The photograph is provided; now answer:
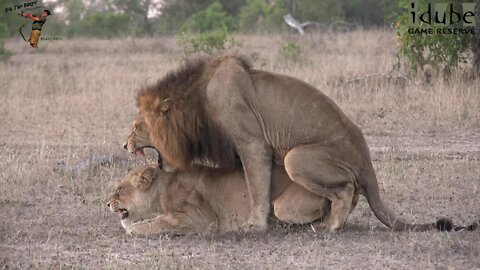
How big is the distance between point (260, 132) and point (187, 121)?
0.50 m

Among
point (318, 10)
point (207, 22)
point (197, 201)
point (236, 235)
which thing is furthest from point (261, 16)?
point (236, 235)

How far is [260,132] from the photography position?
21.0ft

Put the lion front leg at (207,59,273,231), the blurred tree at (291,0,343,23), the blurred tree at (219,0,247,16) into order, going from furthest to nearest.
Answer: the blurred tree at (219,0,247,16) → the blurred tree at (291,0,343,23) → the lion front leg at (207,59,273,231)

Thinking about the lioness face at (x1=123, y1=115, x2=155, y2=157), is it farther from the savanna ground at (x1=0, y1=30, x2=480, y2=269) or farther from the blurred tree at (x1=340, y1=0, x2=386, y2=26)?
the blurred tree at (x1=340, y1=0, x2=386, y2=26)

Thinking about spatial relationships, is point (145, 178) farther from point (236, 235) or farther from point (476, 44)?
point (476, 44)

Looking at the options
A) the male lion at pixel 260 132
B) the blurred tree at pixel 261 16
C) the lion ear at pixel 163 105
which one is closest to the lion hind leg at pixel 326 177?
the male lion at pixel 260 132

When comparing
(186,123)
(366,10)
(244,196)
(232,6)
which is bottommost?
(232,6)

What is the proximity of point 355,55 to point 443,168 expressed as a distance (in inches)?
360

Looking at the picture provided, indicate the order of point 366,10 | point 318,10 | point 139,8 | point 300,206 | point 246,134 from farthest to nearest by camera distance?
1. point 139,8
2. point 366,10
3. point 318,10
4. point 246,134
5. point 300,206

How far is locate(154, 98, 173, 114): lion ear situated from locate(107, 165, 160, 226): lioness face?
402mm

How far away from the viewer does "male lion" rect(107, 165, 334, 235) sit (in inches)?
245

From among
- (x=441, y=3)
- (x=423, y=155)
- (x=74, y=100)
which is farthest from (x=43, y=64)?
(x=423, y=155)

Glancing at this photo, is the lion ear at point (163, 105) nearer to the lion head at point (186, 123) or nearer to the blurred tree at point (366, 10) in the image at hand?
the lion head at point (186, 123)

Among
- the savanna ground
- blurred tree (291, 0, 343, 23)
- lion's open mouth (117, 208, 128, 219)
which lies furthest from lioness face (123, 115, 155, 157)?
blurred tree (291, 0, 343, 23)
